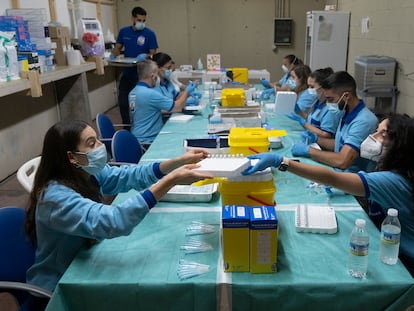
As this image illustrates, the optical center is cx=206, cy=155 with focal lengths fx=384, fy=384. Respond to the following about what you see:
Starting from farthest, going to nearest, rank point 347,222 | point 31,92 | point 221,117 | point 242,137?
point 31,92, point 221,117, point 242,137, point 347,222

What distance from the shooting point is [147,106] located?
3449 millimetres

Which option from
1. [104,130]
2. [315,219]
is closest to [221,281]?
[315,219]

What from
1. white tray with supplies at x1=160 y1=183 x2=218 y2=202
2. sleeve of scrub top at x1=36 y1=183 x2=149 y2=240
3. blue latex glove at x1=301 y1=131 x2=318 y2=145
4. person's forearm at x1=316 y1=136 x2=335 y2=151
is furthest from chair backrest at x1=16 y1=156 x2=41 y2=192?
person's forearm at x1=316 y1=136 x2=335 y2=151

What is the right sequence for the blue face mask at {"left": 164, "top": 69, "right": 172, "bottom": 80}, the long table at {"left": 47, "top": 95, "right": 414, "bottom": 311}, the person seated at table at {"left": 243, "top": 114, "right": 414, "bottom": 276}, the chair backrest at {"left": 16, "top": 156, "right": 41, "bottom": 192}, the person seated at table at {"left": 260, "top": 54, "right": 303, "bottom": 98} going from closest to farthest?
the long table at {"left": 47, "top": 95, "right": 414, "bottom": 311} → the person seated at table at {"left": 243, "top": 114, "right": 414, "bottom": 276} → the chair backrest at {"left": 16, "top": 156, "right": 41, "bottom": 192} → the blue face mask at {"left": 164, "top": 69, "right": 172, "bottom": 80} → the person seated at table at {"left": 260, "top": 54, "right": 303, "bottom": 98}

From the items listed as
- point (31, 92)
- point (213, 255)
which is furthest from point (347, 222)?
point (31, 92)

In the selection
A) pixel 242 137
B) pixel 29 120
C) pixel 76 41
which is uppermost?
pixel 76 41

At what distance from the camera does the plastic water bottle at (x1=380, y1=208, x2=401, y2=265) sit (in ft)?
3.91

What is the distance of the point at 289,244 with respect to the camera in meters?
1.35

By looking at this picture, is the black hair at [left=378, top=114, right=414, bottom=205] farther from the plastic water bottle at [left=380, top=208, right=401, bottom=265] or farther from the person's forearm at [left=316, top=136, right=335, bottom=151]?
the person's forearm at [left=316, top=136, right=335, bottom=151]

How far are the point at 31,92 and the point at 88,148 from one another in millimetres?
2066

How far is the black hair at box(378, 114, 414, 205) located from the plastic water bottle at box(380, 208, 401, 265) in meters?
Result: 0.25

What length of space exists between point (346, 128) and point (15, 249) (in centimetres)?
187

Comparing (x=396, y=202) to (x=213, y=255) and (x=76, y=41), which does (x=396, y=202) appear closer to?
(x=213, y=255)

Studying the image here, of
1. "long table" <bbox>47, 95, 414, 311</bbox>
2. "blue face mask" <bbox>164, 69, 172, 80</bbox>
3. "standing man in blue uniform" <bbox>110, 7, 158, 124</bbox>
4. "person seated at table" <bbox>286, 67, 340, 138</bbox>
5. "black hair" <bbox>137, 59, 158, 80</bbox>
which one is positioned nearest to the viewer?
"long table" <bbox>47, 95, 414, 311</bbox>
